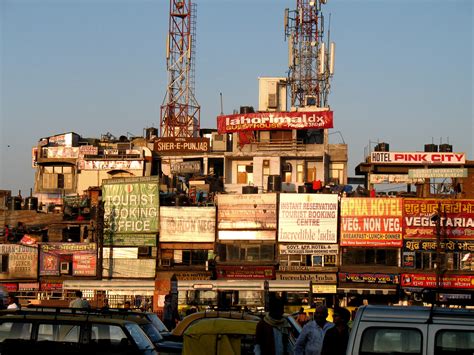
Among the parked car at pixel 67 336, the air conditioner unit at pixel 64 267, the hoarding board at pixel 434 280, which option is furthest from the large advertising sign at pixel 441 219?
the parked car at pixel 67 336

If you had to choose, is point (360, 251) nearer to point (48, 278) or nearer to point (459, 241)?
point (459, 241)

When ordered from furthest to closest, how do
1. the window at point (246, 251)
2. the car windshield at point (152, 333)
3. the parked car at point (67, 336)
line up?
the window at point (246, 251) < the car windshield at point (152, 333) < the parked car at point (67, 336)

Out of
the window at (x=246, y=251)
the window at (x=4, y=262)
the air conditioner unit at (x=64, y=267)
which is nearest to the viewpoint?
the window at (x=246, y=251)

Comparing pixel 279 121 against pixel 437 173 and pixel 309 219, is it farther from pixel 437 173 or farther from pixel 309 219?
pixel 437 173

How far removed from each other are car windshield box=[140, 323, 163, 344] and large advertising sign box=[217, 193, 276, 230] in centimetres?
4013

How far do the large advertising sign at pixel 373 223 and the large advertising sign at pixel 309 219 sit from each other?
2.55 ft

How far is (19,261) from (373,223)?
21.6 meters

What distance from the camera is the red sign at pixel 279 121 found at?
6875 centimetres

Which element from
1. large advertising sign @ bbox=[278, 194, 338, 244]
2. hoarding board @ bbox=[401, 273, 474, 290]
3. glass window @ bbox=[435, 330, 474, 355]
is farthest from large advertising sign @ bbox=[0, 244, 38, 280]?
glass window @ bbox=[435, 330, 474, 355]

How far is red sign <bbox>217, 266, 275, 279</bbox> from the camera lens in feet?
187

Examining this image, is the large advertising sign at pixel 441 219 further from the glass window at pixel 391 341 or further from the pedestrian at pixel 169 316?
the glass window at pixel 391 341

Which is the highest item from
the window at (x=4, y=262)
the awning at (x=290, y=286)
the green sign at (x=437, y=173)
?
the green sign at (x=437, y=173)

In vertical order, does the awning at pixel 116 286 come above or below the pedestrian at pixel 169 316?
below

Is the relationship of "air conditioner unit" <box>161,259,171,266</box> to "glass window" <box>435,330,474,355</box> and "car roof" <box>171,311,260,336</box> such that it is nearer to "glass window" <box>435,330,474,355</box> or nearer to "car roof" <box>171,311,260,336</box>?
"car roof" <box>171,311,260,336</box>
